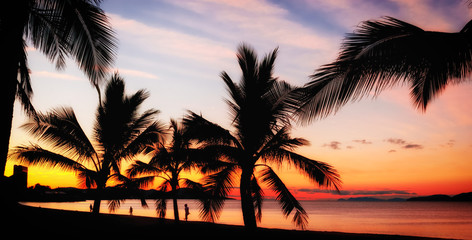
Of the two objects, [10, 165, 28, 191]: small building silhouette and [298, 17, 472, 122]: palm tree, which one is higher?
[298, 17, 472, 122]: palm tree

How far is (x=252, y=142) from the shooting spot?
9.68 meters

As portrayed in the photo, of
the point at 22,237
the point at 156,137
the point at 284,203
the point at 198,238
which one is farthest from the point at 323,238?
→ the point at 22,237

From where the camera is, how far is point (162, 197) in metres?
17.6

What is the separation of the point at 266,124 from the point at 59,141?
6.41m

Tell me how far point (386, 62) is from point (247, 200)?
6583mm

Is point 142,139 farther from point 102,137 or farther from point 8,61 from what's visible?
point 8,61

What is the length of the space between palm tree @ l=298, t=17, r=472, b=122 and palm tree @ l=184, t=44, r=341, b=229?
563cm

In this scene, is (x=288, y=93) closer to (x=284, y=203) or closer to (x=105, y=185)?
(x=284, y=203)

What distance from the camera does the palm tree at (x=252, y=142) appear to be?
9453 millimetres

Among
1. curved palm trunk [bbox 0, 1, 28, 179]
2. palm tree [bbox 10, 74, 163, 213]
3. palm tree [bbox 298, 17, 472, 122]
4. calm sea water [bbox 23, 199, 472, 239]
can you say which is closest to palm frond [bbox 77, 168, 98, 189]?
palm tree [bbox 10, 74, 163, 213]

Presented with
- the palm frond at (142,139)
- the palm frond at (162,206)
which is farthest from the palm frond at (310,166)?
the palm frond at (162,206)

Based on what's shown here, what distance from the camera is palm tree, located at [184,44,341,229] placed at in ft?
31.0

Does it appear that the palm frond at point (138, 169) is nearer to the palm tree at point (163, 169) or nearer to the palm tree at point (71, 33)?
the palm tree at point (163, 169)

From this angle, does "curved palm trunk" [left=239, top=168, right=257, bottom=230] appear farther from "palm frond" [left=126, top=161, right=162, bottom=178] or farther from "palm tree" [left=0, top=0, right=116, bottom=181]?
"palm frond" [left=126, top=161, right=162, bottom=178]
